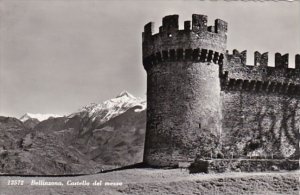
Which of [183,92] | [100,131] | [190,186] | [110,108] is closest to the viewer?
[190,186]

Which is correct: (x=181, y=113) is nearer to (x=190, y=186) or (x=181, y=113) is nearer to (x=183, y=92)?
(x=183, y=92)

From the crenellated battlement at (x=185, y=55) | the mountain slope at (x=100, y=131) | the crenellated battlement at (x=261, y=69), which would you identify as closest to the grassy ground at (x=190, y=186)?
the crenellated battlement at (x=185, y=55)

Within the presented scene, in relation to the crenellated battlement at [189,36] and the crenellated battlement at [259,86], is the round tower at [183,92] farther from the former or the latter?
the crenellated battlement at [259,86]

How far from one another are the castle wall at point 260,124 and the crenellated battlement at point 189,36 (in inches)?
125

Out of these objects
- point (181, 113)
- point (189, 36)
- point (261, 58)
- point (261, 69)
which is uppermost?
point (189, 36)

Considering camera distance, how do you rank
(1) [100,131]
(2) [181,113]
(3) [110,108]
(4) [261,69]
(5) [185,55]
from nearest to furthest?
1. (2) [181,113]
2. (5) [185,55]
3. (4) [261,69]
4. (3) [110,108]
5. (1) [100,131]

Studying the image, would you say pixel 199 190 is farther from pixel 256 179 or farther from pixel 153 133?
pixel 153 133

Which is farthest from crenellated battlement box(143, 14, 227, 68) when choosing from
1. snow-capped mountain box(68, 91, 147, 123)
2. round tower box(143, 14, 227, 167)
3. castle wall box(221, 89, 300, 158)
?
snow-capped mountain box(68, 91, 147, 123)

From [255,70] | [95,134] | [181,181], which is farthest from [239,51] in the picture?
[95,134]

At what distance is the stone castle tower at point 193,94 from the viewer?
1087 inches

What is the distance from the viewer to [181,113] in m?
27.6

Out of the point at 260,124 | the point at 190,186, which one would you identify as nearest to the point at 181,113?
the point at 260,124

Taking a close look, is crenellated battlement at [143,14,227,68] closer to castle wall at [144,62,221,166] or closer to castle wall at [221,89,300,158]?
castle wall at [144,62,221,166]

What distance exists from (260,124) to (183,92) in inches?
229
